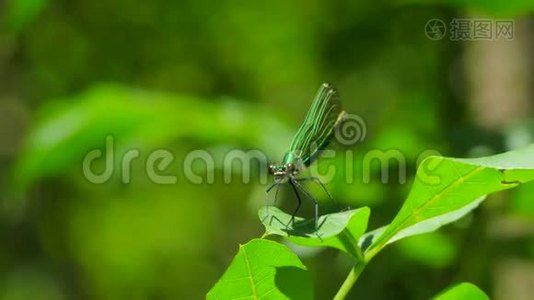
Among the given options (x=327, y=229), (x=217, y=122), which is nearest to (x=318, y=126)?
(x=217, y=122)

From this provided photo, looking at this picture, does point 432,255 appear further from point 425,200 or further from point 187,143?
point 187,143

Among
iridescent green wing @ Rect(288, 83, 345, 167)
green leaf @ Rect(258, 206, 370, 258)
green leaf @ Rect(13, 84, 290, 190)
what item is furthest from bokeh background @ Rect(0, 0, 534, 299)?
green leaf @ Rect(258, 206, 370, 258)

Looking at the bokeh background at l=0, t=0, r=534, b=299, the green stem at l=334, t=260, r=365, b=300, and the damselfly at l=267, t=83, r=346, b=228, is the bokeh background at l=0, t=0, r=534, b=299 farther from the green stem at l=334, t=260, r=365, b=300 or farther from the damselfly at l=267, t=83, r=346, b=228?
the green stem at l=334, t=260, r=365, b=300

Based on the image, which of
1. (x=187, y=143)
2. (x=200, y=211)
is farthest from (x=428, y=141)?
(x=200, y=211)

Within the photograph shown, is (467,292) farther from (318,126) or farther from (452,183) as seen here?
(318,126)

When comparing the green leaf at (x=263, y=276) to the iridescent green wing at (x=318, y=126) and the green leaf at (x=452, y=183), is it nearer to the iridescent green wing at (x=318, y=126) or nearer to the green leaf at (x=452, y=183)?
the green leaf at (x=452, y=183)

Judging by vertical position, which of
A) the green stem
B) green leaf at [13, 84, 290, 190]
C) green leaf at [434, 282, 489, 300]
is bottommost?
green leaf at [434, 282, 489, 300]

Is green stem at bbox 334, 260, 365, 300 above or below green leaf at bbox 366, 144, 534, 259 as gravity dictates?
below
